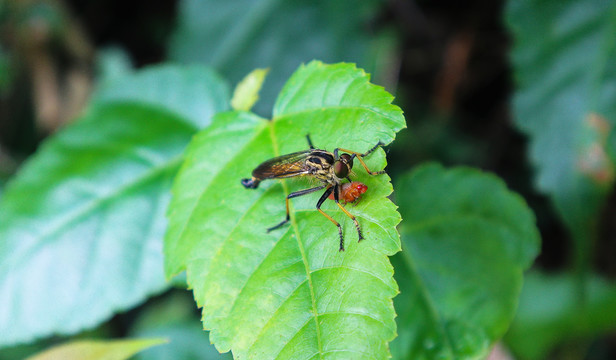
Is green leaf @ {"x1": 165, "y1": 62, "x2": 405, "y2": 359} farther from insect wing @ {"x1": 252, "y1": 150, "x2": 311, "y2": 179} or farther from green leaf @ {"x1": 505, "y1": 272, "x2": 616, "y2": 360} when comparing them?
green leaf @ {"x1": 505, "y1": 272, "x2": 616, "y2": 360}

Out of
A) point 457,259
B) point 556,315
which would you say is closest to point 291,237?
point 457,259

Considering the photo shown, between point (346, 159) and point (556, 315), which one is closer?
point (346, 159)

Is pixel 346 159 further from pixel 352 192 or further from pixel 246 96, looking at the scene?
pixel 246 96

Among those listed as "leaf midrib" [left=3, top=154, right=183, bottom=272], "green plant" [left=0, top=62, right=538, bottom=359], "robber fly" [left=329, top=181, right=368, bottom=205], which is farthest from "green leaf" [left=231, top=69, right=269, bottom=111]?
"robber fly" [left=329, top=181, right=368, bottom=205]

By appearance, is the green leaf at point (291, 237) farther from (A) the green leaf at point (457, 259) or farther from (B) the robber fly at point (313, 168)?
(A) the green leaf at point (457, 259)

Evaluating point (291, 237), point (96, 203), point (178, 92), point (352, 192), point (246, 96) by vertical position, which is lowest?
point (291, 237)

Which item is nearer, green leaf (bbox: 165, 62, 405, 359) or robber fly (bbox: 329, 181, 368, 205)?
green leaf (bbox: 165, 62, 405, 359)
